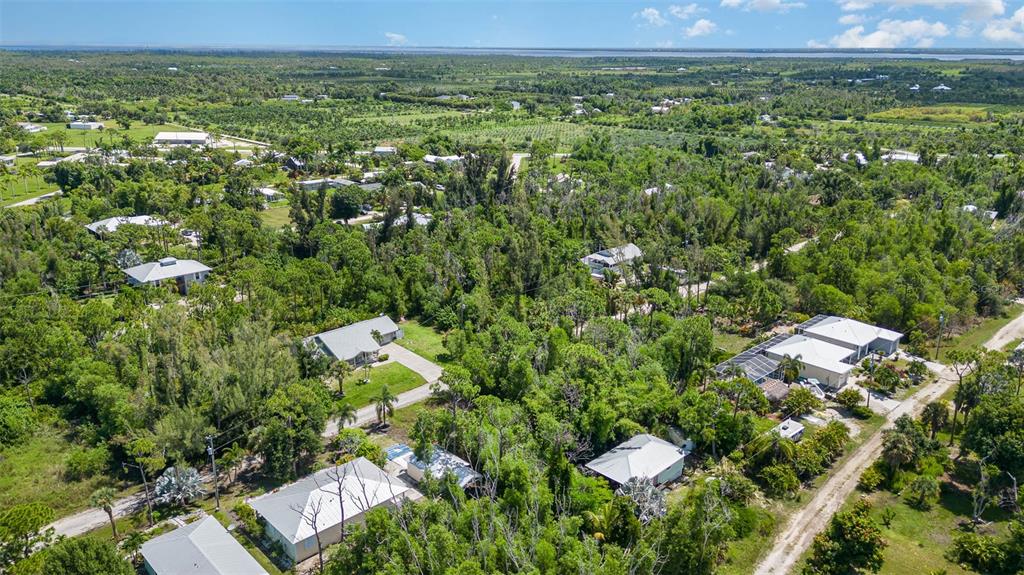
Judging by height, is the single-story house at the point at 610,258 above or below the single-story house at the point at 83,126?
below

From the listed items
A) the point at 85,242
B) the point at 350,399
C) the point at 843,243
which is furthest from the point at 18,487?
the point at 843,243

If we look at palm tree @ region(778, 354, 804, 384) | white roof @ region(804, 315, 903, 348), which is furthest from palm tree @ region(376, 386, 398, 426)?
white roof @ region(804, 315, 903, 348)

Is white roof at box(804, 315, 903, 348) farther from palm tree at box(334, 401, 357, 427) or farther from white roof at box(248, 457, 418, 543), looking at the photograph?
palm tree at box(334, 401, 357, 427)

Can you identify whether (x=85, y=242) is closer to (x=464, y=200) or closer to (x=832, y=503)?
(x=464, y=200)

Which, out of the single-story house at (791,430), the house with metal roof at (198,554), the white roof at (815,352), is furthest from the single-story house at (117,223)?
the single-story house at (791,430)

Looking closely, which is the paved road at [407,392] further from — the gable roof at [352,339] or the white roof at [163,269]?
the white roof at [163,269]

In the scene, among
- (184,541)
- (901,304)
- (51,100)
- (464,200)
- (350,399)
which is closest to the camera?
(184,541)
